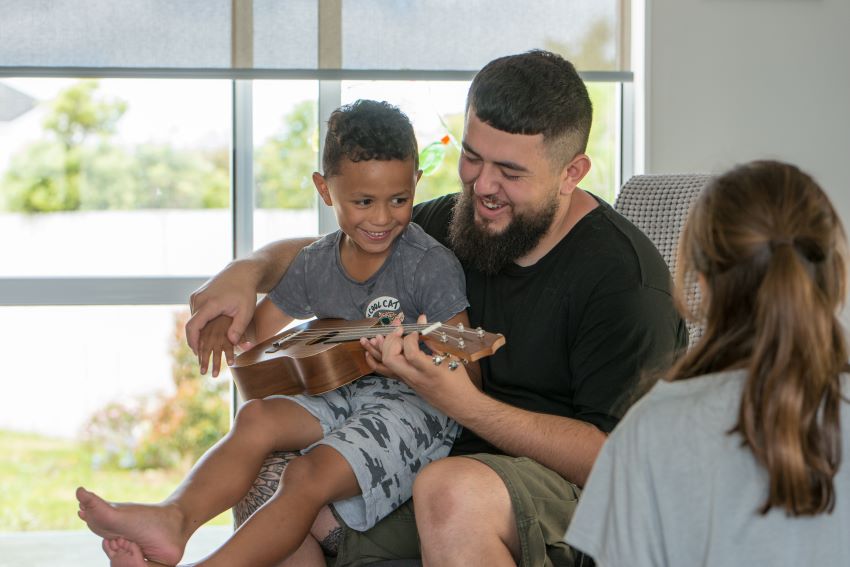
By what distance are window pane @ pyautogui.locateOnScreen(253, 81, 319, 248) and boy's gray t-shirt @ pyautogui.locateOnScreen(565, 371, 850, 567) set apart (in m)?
2.30

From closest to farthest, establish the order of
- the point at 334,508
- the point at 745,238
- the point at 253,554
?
the point at 745,238
the point at 253,554
the point at 334,508

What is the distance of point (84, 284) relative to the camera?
3.22 meters

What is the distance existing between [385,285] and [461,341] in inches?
16.6

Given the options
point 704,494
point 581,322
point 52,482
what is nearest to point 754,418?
point 704,494

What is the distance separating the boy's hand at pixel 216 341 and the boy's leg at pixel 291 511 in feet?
1.19

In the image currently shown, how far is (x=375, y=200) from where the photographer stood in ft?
6.85

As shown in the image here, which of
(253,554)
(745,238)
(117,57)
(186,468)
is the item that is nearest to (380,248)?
(253,554)

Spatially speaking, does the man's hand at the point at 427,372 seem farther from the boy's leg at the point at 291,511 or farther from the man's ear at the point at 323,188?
the man's ear at the point at 323,188

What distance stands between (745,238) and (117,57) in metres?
2.51

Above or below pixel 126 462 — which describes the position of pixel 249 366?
above

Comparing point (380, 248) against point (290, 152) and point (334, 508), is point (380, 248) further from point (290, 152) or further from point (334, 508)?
point (290, 152)

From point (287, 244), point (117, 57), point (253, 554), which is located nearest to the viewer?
point (253, 554)

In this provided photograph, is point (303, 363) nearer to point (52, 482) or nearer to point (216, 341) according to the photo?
point (216, 341)

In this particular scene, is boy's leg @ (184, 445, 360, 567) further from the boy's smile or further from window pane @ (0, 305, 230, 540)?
window pane @ (0, 305, 230, 540)
